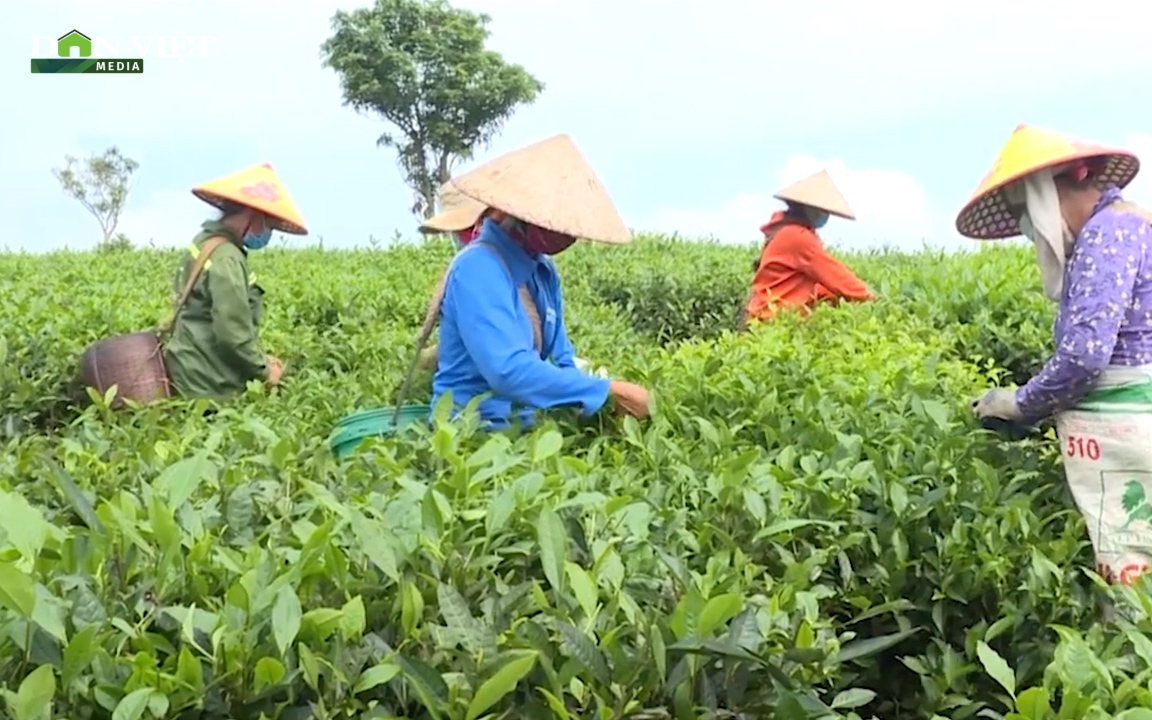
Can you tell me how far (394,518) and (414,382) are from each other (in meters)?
1.90

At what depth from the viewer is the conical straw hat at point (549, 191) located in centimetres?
283

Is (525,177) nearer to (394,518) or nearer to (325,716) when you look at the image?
(394,518)

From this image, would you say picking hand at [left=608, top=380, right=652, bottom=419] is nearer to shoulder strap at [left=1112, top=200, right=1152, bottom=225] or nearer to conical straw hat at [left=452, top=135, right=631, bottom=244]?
conical straw hat at [left=452, top=135, right=631, bottom=244]

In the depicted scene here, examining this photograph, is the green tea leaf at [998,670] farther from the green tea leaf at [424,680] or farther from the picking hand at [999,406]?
the picking hand at [999,406]

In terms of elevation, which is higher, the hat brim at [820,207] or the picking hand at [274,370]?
the hat brim at [820,207]

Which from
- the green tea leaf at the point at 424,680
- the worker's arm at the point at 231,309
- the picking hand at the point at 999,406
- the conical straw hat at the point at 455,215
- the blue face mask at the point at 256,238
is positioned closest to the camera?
the green tea leaf at the point at 424,680

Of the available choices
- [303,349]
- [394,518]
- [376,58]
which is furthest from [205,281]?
[376,58]

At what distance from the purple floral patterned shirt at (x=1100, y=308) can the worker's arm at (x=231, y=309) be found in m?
2.86

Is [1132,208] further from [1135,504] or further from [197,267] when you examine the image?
[197,267]

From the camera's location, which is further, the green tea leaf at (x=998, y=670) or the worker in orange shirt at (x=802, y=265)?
the worker in orange shirt at (x=802, y=265)

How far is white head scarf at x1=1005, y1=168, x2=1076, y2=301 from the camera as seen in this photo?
258 cm

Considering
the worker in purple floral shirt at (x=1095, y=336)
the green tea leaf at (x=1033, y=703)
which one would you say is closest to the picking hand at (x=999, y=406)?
the worker in purple floral shirt at (x=1095, y=336)

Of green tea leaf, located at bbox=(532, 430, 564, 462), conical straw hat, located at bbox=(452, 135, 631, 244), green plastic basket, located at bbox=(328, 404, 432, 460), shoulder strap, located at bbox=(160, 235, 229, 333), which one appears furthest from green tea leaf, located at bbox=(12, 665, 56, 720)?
shoulder strap, located at bbox=(160, 235, 229, 333)

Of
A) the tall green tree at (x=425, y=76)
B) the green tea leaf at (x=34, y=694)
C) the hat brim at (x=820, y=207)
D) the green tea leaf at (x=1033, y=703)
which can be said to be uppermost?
the tall green tree at (x=425, y=76)
